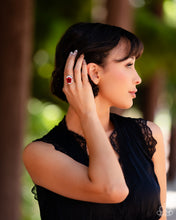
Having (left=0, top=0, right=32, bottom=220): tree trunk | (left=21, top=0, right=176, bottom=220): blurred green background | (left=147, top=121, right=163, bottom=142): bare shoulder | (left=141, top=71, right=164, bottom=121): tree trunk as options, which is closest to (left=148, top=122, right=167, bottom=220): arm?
(left=147, top=121, right=163, bottom=142): bare shoulder

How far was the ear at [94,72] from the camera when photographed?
7.44 ft

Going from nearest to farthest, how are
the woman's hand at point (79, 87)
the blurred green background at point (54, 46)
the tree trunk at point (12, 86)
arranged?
the woman's hand at point (79, 87) < the tree trunk at point (12, 86) < the blurred green background at point (54, 46)

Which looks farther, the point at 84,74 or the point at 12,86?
the point at 12,86

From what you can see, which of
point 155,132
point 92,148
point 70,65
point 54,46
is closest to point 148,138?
point 155,132

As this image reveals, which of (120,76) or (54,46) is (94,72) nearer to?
(120,76)

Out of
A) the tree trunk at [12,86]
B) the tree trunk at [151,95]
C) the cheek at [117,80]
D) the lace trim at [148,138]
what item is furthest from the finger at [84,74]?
the tree trunk at [151,95]

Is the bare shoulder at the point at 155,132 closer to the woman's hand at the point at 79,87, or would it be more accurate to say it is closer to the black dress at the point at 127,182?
the black dress at the point at 127,182

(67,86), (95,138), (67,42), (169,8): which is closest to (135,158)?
(95,138)

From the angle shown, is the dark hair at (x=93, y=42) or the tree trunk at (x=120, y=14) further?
the tree trunk at (x=120, y=14)

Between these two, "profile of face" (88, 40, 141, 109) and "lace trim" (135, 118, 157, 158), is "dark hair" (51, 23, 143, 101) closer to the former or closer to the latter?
"profile of face" (88, 40, 141, 109)

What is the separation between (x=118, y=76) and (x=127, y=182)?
537 mm

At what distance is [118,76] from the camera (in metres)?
2.27

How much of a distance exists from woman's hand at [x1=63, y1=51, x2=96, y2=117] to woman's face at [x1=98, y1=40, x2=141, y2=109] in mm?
110

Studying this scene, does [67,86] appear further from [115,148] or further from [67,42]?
[115,148]
